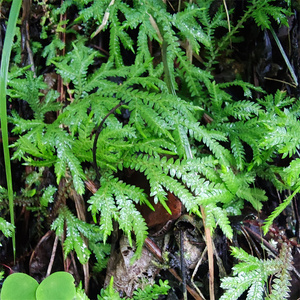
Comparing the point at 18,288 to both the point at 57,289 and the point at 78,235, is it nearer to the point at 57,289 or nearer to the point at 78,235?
the point at 57,289

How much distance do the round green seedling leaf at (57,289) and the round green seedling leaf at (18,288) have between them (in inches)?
2.1

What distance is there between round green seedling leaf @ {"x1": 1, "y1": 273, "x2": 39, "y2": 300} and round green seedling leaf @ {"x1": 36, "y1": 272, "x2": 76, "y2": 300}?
0.17ft

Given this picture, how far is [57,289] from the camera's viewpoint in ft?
4.51

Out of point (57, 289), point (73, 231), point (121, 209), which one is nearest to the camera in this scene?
point (57, 289)

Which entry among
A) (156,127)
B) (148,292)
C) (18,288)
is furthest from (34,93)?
(148,292)

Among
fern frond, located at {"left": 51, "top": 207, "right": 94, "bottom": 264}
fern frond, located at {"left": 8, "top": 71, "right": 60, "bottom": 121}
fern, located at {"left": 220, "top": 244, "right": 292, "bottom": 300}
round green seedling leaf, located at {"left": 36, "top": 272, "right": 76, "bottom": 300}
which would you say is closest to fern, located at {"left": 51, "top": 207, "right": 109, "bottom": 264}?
fern frond, located at {"left": 51, "top": 207, "right": 94, "bottom": 264}

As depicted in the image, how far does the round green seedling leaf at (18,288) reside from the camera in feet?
4.48

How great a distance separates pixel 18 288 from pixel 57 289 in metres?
0.19

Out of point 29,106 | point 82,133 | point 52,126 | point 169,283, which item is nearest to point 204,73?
point 82,133

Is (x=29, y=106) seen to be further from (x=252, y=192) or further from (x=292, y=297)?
(x=292, y=297)

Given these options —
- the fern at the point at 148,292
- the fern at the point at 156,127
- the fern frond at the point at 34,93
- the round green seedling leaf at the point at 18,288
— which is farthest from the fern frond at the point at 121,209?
the fern frond at the point at 34,93

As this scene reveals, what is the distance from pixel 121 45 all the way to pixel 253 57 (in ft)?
2.79

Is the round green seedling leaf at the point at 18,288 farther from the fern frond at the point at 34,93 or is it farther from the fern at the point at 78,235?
the fern frond at the point at 34,93

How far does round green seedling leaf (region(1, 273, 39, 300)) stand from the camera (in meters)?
1.36
